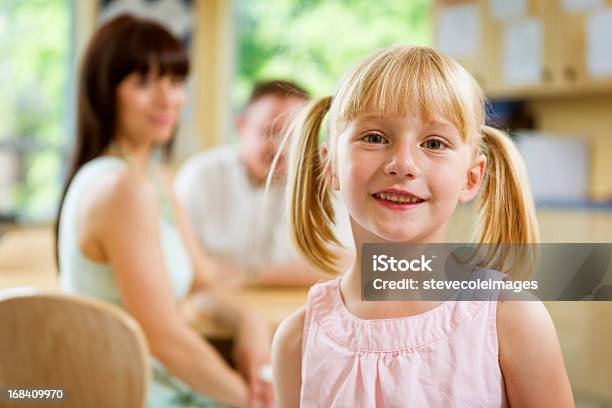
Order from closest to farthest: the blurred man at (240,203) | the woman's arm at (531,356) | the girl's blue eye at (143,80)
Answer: the woman's arm at (531,356), the girl's blue eye at (143,80), the blurred man at (240,203)

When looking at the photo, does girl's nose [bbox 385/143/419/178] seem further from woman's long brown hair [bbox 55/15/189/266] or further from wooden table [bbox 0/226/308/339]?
woman's long brown hair [bbox 55/15/189/266]

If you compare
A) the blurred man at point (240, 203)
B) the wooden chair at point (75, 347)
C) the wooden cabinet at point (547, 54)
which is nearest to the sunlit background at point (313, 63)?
the wooden cabinet at point (547, 54)

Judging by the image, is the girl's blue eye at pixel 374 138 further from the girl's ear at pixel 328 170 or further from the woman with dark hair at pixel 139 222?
the woman with dark hair at pixel 139 222

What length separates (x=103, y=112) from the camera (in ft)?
3.59

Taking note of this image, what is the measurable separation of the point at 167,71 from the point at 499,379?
84 cm

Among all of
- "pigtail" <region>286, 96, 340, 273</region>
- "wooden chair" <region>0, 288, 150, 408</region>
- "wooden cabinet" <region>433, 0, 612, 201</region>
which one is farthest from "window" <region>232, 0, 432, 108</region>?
"pigtail" <region>286, 96, 340, 273</region>

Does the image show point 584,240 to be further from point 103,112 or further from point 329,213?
point 103,112

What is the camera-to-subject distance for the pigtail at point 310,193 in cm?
44

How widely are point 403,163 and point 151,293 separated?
67cm

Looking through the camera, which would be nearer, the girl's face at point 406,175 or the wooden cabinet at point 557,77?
the girl's face at point 406,175

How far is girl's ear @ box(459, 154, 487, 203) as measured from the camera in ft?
1.30

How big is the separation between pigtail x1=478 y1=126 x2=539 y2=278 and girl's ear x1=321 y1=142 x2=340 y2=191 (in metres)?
0.08

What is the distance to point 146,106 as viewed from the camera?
43.0 inches

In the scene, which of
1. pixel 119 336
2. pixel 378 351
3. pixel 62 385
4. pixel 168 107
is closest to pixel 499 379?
pixel 378 351
